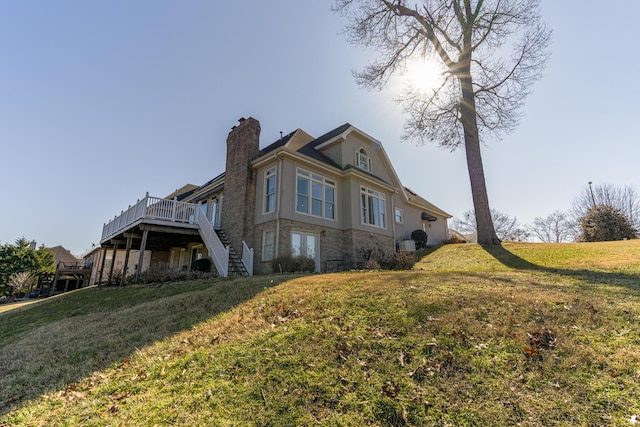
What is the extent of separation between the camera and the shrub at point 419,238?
22.2 metres

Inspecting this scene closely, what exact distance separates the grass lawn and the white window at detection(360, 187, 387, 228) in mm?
9952

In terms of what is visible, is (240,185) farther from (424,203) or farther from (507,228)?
(507,228)

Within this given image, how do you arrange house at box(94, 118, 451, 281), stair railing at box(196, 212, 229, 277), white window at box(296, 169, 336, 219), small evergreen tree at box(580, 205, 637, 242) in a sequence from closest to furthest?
stair railing at box(196, 212, 229, 277) < house at box(94, 118, 451, 281) < white window at box(296, 169, 336, 219) < small evergreen tree at box(580, 205, 637, 242)

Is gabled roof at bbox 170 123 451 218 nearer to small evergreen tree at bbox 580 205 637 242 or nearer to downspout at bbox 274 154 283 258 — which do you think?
downspout at bbox 274 154 283 258

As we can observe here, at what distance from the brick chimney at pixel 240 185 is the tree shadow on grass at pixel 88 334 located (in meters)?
4.21

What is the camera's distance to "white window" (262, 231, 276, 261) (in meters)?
13.3

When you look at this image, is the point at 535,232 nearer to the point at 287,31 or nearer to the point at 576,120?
the point at 576,120

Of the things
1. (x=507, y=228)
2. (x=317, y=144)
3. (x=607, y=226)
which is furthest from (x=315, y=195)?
(x=507, y=228)

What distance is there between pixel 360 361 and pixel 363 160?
51.2ft

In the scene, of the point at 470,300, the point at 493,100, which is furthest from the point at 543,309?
the point at 493,100

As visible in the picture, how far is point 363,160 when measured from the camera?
1828 cm

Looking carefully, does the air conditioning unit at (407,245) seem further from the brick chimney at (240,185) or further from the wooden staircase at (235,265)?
the wooden staircase at (235,265)

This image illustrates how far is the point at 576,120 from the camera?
12562mm

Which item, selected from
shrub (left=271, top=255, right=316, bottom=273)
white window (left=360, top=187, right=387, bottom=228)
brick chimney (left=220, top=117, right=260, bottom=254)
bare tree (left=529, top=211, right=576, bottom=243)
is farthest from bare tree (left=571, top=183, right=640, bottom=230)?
brick chimney (left=220, top=117, right=260, bottom=254)
